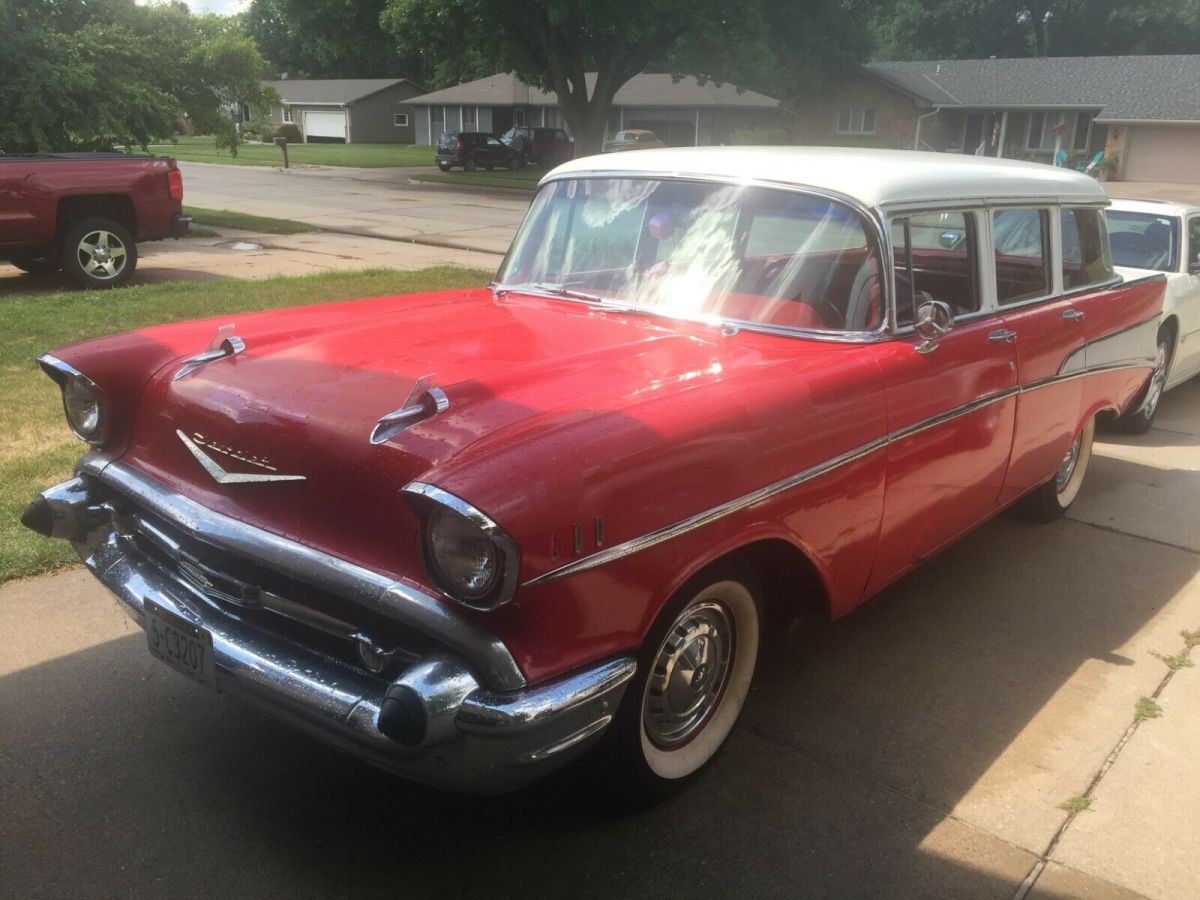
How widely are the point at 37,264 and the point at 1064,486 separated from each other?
33.4 ft

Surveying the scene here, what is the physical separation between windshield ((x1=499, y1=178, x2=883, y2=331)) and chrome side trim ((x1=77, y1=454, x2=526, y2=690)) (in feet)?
5.08

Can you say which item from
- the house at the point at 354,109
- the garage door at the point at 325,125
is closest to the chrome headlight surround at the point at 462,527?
the house at the point at 354,109

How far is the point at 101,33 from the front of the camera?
1368 centimetres

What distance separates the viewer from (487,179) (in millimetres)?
32625

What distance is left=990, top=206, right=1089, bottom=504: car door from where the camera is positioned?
13.1ft

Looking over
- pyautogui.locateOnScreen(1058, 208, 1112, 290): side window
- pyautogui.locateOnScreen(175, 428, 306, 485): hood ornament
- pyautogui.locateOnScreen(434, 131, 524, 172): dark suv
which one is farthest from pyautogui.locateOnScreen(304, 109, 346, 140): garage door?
pyautogui.locateOnScreen(175, 428, 306, 485): hood ornament

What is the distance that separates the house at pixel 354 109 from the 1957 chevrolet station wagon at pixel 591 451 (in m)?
64.7

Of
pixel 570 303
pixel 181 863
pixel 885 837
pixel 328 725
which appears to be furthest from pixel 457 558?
pixel 570 303

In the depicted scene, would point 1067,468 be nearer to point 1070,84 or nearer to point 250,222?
point 250,222

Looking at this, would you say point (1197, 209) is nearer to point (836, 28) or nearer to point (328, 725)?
point (328, 725)

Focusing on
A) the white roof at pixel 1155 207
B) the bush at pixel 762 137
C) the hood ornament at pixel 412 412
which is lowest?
the hood ornament at pixel 412 412

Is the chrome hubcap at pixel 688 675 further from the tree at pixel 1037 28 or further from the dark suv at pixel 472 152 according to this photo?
the tree at pixel 1037 28

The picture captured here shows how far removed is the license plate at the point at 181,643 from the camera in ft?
8.49

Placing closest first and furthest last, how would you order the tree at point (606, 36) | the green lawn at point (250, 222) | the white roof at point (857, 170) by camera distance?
the white roof at point (857, 170) → the green lawn at point (250, 222) → the tree at point (606, 36)
